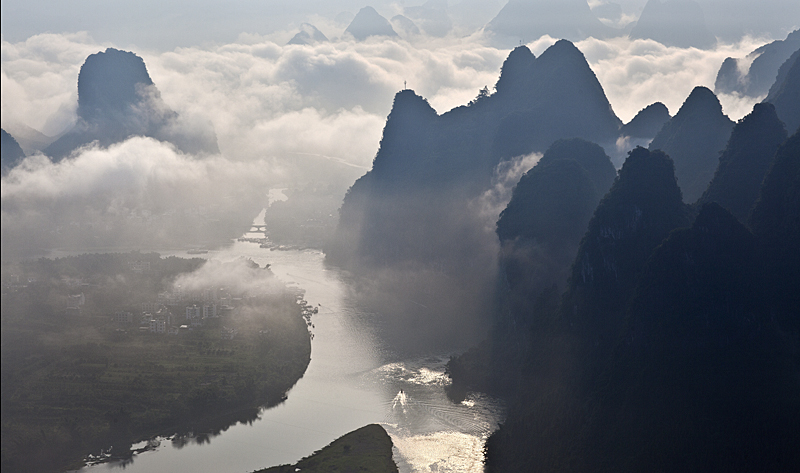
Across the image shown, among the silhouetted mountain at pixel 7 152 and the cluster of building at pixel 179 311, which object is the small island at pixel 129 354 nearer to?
the cluster of building at pixel 179 311

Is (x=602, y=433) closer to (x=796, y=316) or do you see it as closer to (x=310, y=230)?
(x=796, y=316)

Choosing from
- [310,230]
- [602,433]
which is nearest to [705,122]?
[602,433]

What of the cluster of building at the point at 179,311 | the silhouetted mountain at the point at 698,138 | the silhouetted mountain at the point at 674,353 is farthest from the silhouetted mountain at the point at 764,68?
the cluster of building at the point at 179,311

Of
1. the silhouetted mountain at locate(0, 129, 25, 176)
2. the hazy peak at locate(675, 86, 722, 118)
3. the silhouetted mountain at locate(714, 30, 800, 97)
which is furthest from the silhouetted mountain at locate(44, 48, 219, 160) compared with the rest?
the silhouetted mountain at locate(714, 30, 800, 97)

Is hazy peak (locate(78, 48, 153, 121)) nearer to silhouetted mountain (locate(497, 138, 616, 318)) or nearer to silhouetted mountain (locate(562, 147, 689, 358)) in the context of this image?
silhouetted mountain (locate(497, 138, 616, 318))

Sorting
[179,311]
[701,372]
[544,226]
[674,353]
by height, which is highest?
[544,226]

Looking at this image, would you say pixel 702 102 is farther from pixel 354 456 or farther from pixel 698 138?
pixel 354 456

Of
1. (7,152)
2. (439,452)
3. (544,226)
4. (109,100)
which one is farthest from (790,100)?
(109,100)
